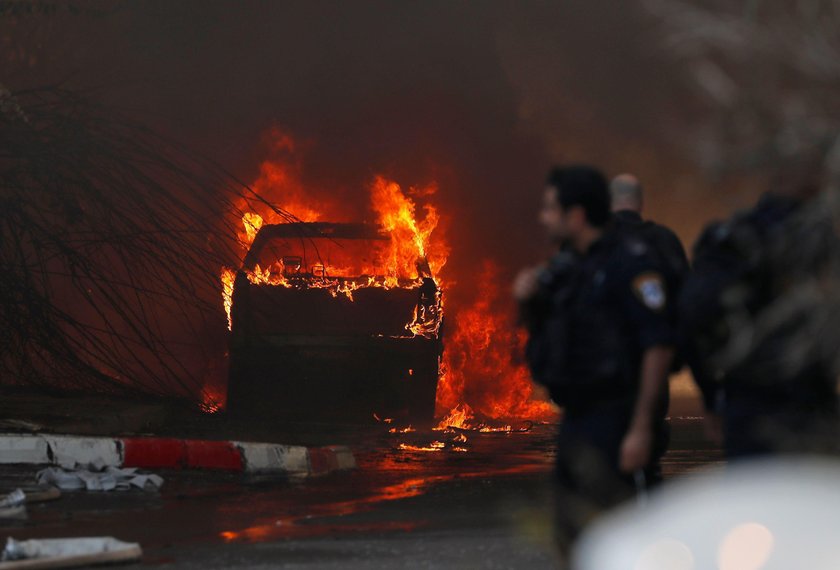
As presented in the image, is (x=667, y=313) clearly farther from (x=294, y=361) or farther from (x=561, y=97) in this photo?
(x=561, y=97)

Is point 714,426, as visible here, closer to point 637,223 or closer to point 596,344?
point 596,344

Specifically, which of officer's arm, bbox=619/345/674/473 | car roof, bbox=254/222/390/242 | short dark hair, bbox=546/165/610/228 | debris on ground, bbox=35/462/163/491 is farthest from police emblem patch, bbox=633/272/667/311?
car roof, bbox=254/222/390/242

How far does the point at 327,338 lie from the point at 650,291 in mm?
7448

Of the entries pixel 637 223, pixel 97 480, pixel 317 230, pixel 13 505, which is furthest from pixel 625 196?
pixel 317 230

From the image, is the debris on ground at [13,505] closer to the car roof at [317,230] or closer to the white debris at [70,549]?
the white debris at [70,549]

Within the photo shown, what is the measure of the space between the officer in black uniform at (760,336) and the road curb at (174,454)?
222 inches

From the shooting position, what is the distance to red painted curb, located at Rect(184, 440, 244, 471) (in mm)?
9531

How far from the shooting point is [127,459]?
30.4 feet

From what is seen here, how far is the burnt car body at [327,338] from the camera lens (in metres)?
11.5

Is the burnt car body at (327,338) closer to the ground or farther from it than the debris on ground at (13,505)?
farther from it

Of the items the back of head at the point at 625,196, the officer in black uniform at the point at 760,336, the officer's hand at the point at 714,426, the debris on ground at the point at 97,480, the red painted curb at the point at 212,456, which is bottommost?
the debris on ground at the point at 97,480

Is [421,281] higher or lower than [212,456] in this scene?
higher

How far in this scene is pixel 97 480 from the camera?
28.4 feet

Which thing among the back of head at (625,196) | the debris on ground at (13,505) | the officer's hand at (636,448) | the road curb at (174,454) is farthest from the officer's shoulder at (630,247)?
the road curb at (174,454)
